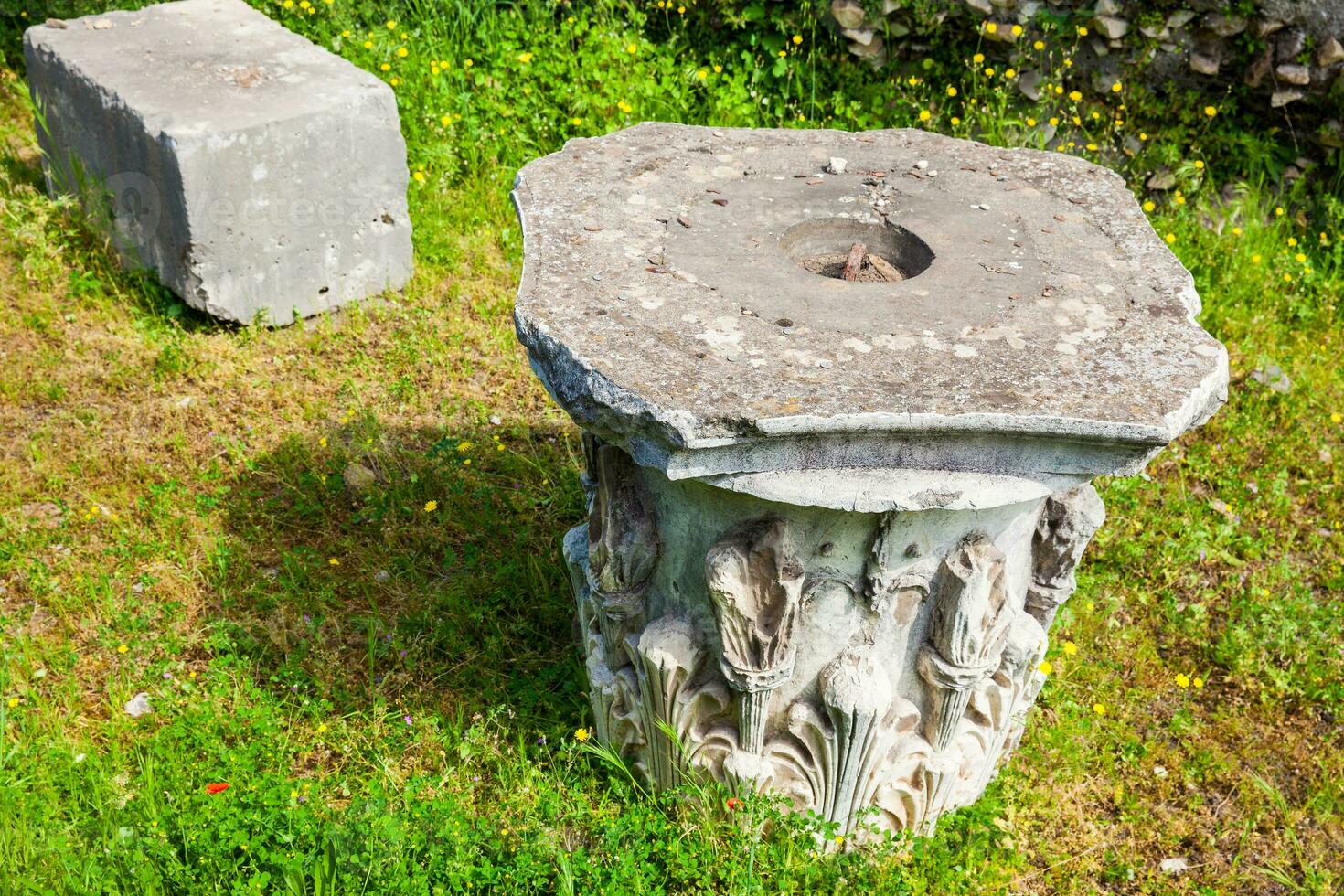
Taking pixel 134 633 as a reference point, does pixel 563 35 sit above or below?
above

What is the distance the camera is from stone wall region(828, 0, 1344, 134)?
4773mm

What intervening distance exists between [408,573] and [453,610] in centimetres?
24

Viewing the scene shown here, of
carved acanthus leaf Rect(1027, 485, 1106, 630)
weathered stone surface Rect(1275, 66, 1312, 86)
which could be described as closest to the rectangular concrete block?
carved acanthus leaf Rect(1027, 485, 1106, 630)

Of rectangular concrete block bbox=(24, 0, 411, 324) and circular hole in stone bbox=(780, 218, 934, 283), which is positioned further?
rectangular concrete block bbox=(24, 0, 411, 324)

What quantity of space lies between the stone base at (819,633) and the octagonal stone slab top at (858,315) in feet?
0.68

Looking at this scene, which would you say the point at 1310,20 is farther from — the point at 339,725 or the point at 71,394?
the point at 71,394

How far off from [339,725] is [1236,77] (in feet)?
14.3

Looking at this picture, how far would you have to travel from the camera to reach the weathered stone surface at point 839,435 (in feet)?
7.14

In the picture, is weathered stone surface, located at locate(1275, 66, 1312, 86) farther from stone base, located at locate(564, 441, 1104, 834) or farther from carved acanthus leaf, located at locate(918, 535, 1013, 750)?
carved acanthus leaf, located at locate(918, 535, 1013, 750)

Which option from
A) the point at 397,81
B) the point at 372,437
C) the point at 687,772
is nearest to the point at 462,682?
the point at 687,772

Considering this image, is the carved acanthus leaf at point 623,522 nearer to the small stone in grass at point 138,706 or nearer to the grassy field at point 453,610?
the grassy field at point 453,610

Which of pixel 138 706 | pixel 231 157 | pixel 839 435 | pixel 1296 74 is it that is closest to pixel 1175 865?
pixel 839 435

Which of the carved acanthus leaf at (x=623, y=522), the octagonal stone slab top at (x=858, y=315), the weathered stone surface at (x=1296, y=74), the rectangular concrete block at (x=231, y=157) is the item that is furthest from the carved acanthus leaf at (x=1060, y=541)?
the weathered stone surface at (x=1296, y=74)

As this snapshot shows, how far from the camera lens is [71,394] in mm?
4184
